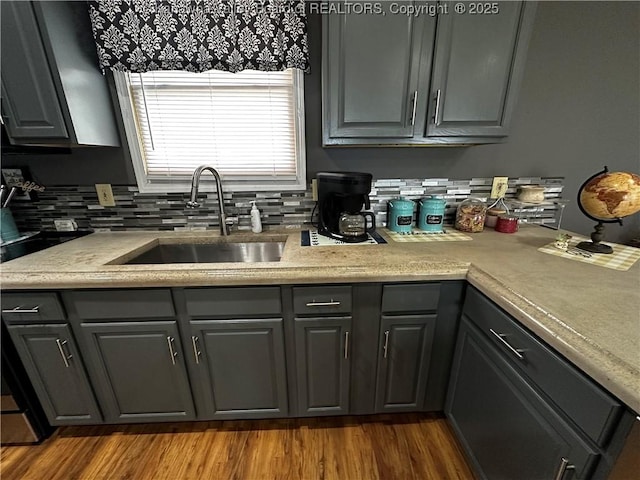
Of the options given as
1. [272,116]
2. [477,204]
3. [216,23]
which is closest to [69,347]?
[272,116]

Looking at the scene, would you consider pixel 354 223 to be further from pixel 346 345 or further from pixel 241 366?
pixel 241 366

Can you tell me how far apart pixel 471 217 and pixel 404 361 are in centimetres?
88

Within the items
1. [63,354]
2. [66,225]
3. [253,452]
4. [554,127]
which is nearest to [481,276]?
[554,127]

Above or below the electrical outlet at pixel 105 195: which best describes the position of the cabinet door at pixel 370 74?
above

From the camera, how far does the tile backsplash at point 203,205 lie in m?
1.51

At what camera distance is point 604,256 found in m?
1.11

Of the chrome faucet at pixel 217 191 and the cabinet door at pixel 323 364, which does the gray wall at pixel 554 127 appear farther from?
the cabinet door at pixel 323 364

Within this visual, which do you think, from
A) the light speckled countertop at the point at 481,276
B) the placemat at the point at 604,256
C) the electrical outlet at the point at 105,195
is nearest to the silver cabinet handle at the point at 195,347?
the light speckled countertop at the point at 481,276

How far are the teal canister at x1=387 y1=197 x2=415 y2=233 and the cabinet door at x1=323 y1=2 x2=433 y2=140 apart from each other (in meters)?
0.39

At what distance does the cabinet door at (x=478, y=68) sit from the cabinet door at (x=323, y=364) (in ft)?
3.28

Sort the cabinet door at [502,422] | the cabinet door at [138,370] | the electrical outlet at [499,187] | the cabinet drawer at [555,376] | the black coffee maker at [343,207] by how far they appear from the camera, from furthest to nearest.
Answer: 1. the electrical outlet at [499,187]
2. the black coffee maker at [343,207]
3. the cabinet door at [138,370]
4. the cabinet door at [502,422]
5. the cabinet drawer at [555,376]

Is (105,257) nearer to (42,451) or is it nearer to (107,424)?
(107,424)

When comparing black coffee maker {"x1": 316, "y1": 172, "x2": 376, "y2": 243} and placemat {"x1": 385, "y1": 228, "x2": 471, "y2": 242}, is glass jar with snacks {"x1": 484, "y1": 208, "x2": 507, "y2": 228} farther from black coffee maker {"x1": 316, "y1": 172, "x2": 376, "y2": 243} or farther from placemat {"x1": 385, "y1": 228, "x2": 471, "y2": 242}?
black coffee maker {"x1": 316, "y1": 172, "x2": 376, "y2": 243}

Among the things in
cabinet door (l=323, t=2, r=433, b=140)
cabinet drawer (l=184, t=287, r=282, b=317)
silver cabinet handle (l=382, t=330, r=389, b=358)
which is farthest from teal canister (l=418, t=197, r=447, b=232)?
cabinet drawer (l=184, t=287, r=282, b=317)
